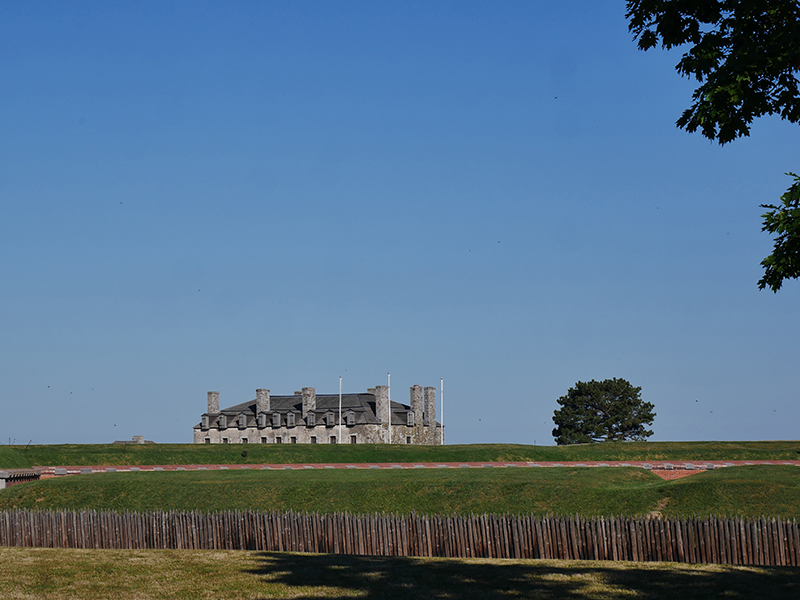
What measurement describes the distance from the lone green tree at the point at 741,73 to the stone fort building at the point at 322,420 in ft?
231

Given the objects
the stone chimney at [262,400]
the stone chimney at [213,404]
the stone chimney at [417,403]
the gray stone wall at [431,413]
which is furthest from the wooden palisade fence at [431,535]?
the stone chimney at [213,404]

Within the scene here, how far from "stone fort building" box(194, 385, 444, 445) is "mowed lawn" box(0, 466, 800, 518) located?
49376mm

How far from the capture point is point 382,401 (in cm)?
8775

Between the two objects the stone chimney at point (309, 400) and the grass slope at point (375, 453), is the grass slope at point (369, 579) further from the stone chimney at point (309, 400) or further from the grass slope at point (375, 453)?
the stone chimney at point (309, 400)

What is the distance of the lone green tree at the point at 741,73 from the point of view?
15008mm

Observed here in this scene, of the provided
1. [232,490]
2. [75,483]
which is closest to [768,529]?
[232,490]

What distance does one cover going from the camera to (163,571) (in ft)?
68.9

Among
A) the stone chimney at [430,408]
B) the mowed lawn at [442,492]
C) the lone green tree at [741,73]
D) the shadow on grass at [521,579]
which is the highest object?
the lone green tree at [741,73]

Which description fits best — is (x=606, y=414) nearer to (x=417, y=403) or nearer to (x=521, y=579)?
(x=417, y=403)

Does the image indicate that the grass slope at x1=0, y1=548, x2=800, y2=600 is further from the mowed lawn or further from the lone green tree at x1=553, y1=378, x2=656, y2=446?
the lone green tree at x1=553, y1=378, x2=656, y2=446

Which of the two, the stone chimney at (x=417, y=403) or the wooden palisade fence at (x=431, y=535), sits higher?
the stone chimney at (x=417, y=403)

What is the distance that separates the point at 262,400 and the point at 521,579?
255 feet

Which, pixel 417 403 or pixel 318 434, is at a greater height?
pixel 417 403

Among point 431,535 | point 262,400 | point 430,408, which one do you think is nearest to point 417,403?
point 430,408
